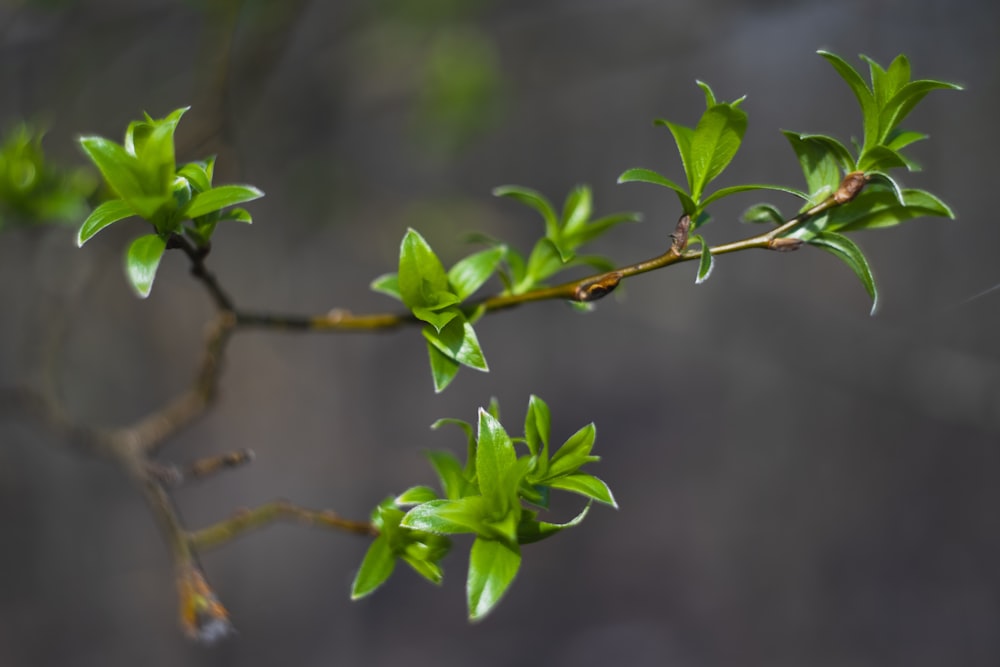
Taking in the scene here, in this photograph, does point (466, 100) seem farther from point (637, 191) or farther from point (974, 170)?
point (974, 170)

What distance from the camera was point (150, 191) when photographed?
0.28m

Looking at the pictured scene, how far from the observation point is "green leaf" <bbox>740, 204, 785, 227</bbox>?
30cm

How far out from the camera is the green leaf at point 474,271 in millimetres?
342

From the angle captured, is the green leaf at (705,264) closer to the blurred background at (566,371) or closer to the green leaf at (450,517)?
the green leaf at (450,517)

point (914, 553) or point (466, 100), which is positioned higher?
point (466, 100)

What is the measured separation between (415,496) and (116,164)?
0.59 feet

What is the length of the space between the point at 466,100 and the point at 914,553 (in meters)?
1.15

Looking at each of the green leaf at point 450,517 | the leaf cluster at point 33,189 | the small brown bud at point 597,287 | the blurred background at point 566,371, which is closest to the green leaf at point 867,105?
the small brown bud at point 597,287

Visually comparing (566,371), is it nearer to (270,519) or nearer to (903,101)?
(270,519)

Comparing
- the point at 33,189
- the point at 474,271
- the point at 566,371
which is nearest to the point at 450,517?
the point at 474,271

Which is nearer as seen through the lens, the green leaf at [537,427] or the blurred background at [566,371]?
the green leaf at [537,427]

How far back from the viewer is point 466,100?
42.1 inches

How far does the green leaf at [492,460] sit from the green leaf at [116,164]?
0.54ft

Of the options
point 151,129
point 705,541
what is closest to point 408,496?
point 151,129
